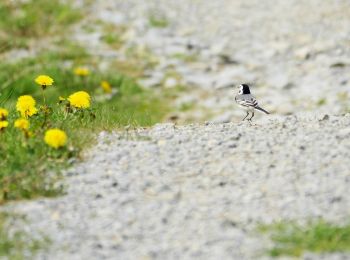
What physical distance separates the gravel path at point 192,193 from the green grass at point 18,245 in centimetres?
10

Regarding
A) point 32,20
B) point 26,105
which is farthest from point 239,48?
point 26,105

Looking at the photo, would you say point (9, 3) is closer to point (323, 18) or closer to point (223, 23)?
point (223, 23)

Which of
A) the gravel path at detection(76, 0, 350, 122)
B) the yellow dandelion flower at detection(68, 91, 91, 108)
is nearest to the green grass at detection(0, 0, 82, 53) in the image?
the gravel path at detection(76, 0, 350, 122)

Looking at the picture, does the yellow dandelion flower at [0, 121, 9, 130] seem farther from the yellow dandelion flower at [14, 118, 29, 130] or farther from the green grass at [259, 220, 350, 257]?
the green grass at [259, 220, 350, 257]

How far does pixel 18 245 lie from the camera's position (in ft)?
19.5

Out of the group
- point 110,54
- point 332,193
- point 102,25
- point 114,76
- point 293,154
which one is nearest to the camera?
point 332,193

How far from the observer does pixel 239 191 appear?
22.0 ft

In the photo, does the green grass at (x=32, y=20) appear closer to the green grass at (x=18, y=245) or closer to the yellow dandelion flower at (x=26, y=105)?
the yellow dandelion flower at (x=26, y=105)

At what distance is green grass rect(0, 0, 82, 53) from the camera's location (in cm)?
1738

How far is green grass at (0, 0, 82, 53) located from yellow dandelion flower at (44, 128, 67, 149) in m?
9.94

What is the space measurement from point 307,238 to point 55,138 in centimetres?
243

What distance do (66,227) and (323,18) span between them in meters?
12.9

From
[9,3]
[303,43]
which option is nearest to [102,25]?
[9,3]

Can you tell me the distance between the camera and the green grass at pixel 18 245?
19.1 ft
